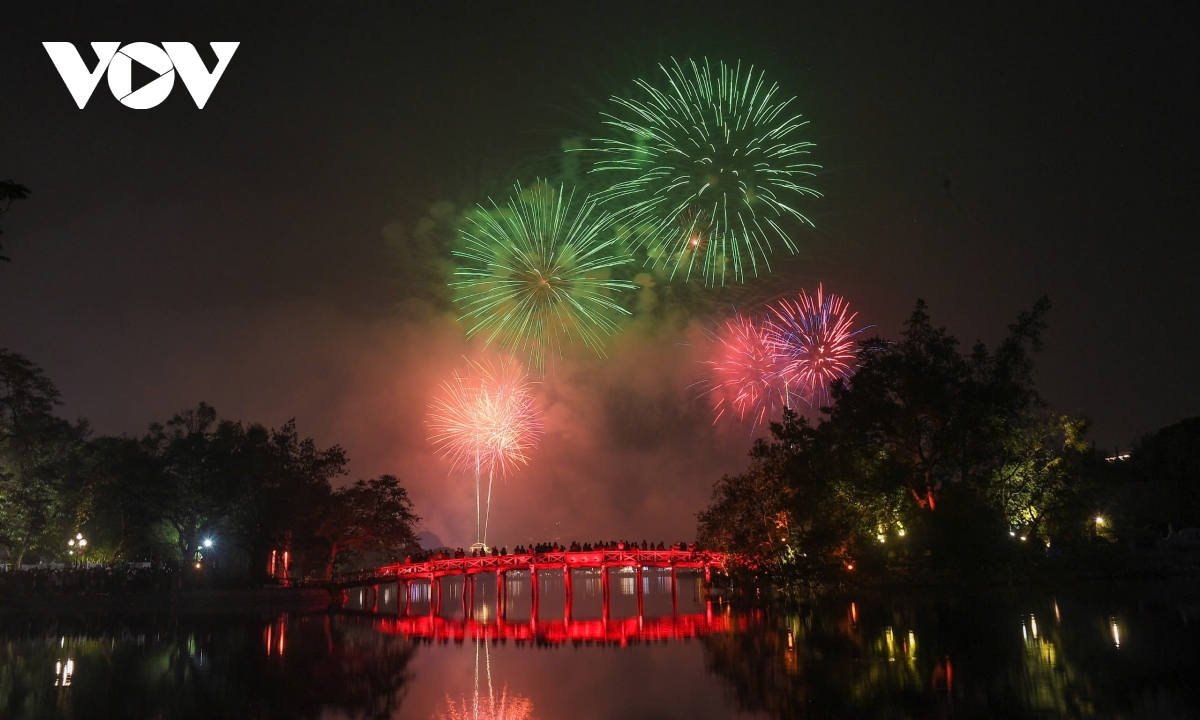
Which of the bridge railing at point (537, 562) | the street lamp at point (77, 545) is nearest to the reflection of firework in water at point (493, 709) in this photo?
the bridge railing at point (537, 562)

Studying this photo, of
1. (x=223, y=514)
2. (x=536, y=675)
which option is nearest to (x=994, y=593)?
(x=536, y=675)

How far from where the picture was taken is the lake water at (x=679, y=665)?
16.3 meters

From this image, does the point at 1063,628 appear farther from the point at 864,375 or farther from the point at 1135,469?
the point at 1135,469

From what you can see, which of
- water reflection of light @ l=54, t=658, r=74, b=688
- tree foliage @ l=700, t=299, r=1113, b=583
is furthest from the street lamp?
tree foliage @ l=700, t=299, r=1113, b=583

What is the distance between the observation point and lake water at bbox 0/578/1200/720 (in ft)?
53.6

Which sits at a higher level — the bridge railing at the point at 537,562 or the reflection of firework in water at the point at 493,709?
the bridge railing at the point at 537,562

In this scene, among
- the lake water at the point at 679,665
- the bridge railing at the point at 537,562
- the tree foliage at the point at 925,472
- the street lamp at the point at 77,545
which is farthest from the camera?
the bridge railing at the point at 537,562

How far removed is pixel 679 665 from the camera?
23.7 m

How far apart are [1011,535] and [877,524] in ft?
21.3

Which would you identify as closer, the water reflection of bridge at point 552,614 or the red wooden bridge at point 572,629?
the red wooden bridge at point 572,629

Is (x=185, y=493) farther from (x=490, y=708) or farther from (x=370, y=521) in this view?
(x=490, y=708)

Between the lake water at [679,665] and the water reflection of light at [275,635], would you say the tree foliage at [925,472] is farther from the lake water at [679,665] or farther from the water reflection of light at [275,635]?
the water reflection of light at [275,635]

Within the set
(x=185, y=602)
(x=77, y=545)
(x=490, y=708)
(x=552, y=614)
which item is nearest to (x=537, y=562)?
(x=552, y=614)

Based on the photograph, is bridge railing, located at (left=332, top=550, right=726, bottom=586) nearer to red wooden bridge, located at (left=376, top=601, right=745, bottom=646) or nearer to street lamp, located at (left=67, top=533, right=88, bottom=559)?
red wooden bridge, located at (left=376, top=601, right=745, bottom=646)
